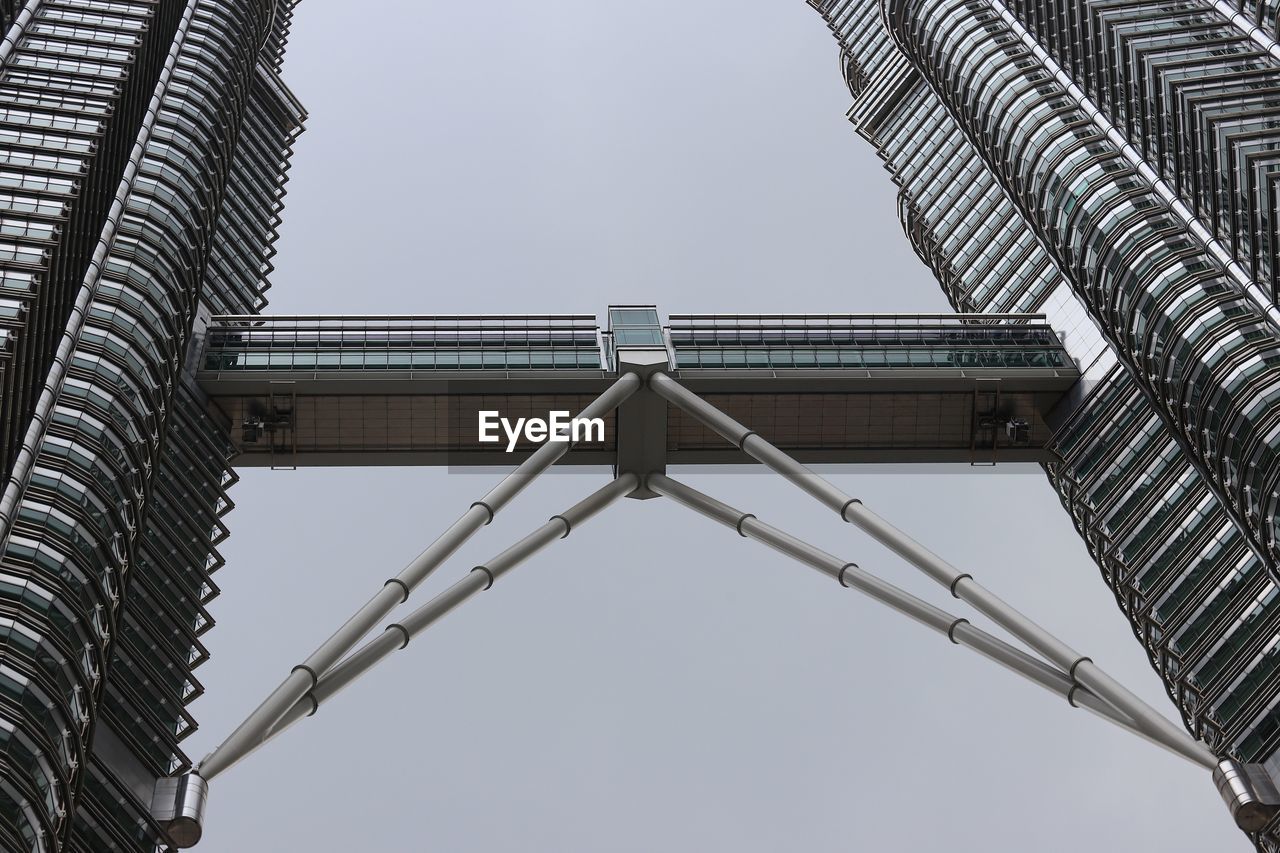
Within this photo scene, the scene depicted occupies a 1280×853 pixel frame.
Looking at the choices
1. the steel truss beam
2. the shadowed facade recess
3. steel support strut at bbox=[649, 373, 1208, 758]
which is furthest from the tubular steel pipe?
the shadowed facade recess

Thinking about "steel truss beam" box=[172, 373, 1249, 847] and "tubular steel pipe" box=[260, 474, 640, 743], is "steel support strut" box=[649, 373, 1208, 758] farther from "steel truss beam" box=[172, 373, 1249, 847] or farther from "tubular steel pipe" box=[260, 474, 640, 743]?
"tubular steel pipe" box=[260, 474, 640, 743]

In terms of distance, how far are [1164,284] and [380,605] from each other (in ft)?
91.1

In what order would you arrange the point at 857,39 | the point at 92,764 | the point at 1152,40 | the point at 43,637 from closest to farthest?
the point at 43,637 → the point at 92,764 → the point at 1152,40 → the point at 857,39

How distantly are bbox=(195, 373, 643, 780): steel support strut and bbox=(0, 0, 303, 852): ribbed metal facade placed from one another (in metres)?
2.74

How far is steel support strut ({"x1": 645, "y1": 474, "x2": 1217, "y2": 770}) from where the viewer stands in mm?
47094

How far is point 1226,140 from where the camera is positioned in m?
50.5

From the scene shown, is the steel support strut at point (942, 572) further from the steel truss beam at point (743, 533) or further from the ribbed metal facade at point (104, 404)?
the ribbed metal facade at point (104, 404)

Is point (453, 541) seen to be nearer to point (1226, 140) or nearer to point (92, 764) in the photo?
point (92, 764)

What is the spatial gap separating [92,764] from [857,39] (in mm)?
81058

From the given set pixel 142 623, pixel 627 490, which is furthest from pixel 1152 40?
pixel 142 623

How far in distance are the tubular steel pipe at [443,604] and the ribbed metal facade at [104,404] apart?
4116 millimetres

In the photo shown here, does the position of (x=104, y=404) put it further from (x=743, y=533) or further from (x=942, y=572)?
(x=942, y=572)

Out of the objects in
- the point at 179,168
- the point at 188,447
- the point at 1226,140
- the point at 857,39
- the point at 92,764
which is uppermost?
the point at 857,39

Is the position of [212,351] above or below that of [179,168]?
below
